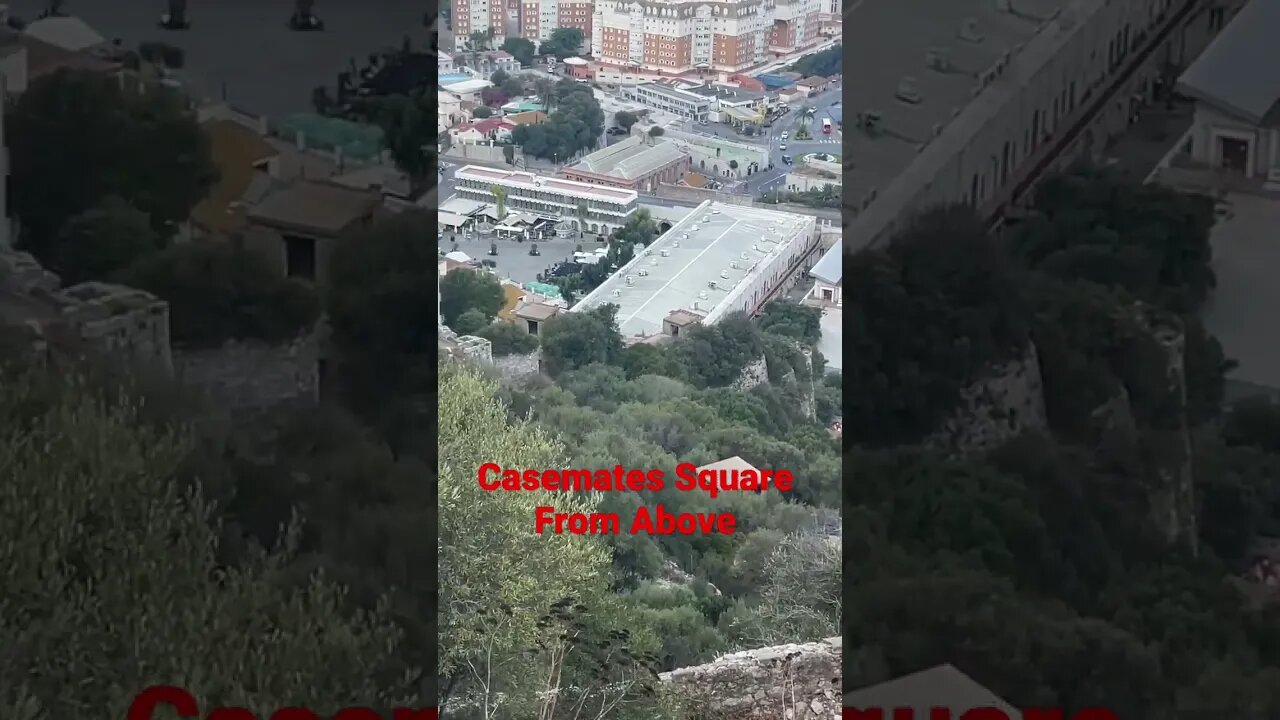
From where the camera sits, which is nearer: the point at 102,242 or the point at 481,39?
the point at 102,242

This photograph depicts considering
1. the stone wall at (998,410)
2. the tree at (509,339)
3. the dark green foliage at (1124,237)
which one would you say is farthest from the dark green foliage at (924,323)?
the tree at (509,339)

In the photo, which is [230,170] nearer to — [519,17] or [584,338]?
[519,17]

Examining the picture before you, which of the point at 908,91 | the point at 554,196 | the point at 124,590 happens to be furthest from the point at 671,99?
the point at 124,590

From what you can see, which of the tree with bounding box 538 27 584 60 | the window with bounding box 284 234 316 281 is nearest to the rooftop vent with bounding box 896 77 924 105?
the tree with bounding box 538 27 584 60

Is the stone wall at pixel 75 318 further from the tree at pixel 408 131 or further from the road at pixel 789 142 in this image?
the road at pixel 789 142

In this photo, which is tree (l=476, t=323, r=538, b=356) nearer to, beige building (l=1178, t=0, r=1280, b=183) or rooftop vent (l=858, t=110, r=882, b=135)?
rooftop vent (l=858, t=110, r=882, b=135)
